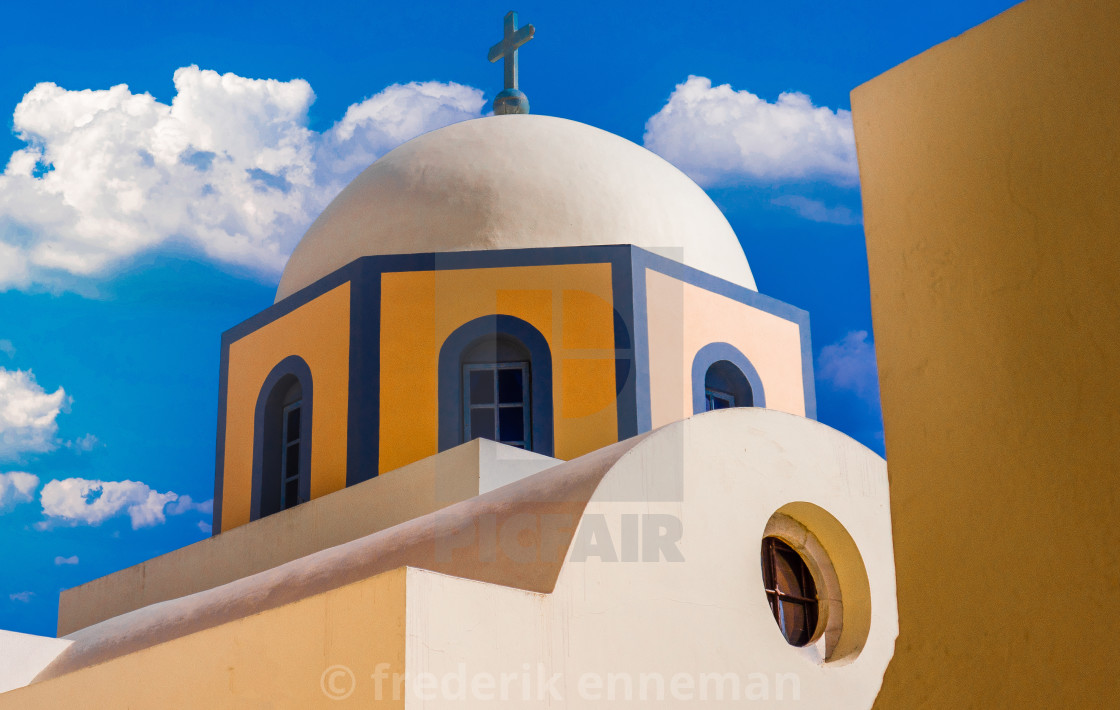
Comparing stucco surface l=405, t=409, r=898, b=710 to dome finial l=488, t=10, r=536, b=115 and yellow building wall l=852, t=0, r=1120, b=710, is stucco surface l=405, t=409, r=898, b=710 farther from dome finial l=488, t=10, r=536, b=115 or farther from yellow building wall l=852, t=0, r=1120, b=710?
dome finial l=488, t=10, r=536, b=115

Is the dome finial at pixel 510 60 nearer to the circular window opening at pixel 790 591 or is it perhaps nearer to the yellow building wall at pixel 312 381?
the yellow building wall at pixel 312 381

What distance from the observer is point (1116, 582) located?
1.65m

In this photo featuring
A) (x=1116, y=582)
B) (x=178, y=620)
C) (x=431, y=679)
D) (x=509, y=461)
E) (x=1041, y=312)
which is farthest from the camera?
(x=509, y=461)

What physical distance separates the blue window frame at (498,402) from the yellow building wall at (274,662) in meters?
2.68

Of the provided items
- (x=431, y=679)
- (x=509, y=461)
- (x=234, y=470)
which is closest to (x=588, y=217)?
(x=509, y=461)

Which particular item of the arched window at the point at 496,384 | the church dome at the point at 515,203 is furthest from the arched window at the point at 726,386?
the arched window at the point at 496,384

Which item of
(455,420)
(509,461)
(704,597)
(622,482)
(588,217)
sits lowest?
(704,597)

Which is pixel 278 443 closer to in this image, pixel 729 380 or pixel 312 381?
pixel 312 381

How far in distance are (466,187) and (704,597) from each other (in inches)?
154

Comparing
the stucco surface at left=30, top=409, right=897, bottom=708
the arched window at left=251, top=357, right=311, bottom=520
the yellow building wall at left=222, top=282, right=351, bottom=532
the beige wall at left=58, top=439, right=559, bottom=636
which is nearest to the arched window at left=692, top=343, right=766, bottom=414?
the beige wall at left=58, top=439, right=559, bottom=636

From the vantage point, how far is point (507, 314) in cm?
679

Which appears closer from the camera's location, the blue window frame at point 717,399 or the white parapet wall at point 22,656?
the white parapet wall at point 22,656

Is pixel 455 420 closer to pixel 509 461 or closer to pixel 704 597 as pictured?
pixel 509 461

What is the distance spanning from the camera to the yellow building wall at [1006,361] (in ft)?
5.66
